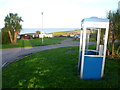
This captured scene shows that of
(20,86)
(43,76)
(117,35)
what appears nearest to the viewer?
(20,86)

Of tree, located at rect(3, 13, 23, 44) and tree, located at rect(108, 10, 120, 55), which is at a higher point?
tree, located at rect(3, 13, 23, 44)

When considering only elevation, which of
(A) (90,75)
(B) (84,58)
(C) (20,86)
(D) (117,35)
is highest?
(D) (117,35)

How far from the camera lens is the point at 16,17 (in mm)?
23453

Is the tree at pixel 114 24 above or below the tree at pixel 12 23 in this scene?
below

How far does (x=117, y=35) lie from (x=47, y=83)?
6.53 meters

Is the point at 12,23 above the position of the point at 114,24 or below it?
above

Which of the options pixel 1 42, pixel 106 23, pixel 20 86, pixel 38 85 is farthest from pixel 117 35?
pixel 1 42

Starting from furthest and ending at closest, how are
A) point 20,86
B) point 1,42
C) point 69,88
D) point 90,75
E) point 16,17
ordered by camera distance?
1. point 1,42
2. point 16,17
3. point 90,75
4. point 20,86
5. point 69,88

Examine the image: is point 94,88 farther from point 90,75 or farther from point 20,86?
point 20,86

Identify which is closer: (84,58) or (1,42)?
(84,58)

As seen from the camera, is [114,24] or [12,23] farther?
[12,23]

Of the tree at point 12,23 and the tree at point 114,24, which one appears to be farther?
the tree at point 12,23

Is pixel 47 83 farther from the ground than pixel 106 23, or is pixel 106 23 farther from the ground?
pixel 106 23

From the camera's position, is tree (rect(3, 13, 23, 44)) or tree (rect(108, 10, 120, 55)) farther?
tree (rect(3, 13, 23, 44))
